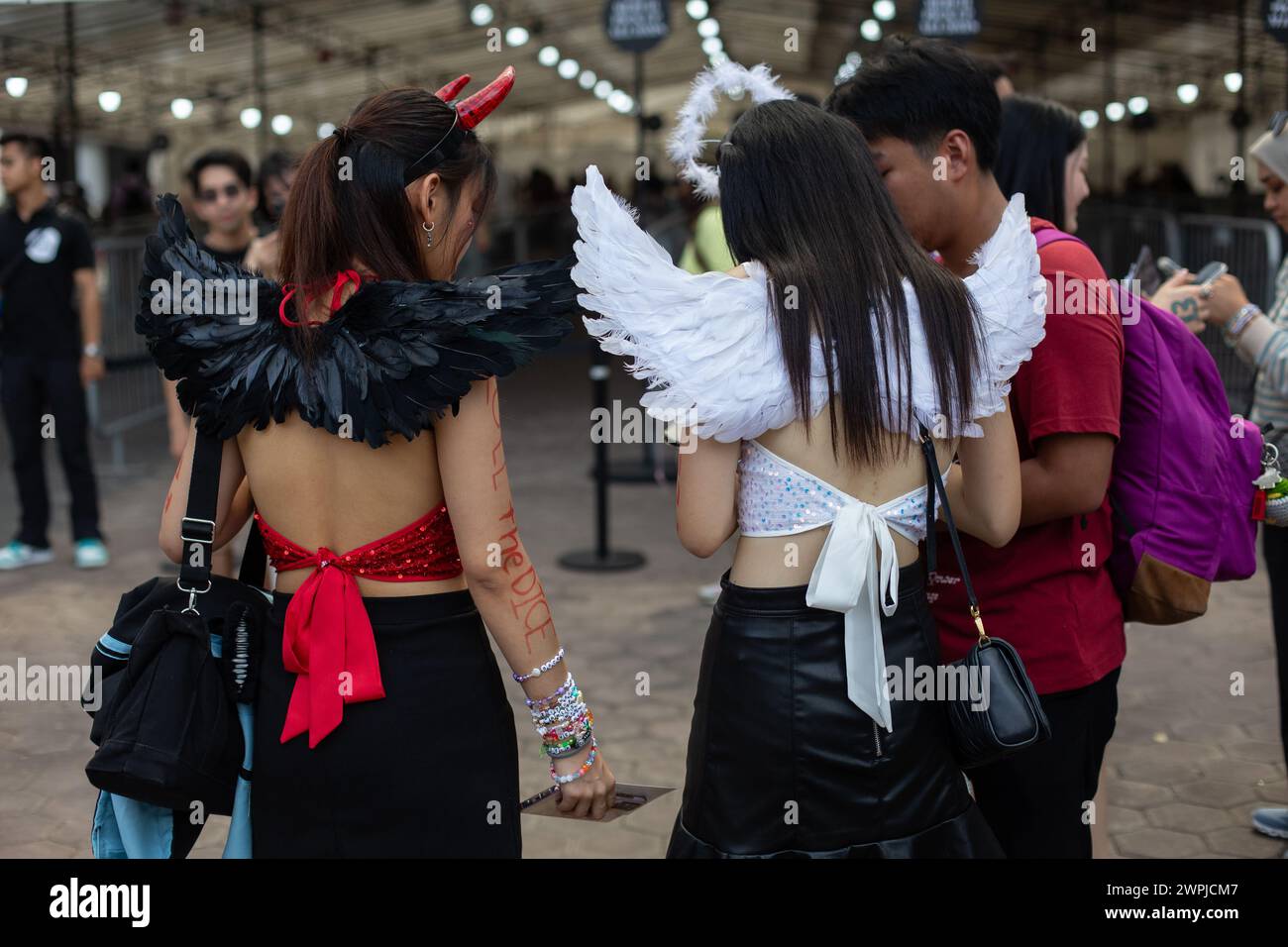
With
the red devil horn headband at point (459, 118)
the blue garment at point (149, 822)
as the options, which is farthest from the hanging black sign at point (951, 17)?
the blue garment at point (149, 822)

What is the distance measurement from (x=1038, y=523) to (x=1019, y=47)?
21924mm

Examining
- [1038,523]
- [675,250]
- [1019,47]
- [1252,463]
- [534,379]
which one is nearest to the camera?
[1038,523]

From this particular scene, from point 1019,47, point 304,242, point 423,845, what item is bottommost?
point 423,845

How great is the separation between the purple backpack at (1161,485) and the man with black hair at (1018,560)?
5 cm

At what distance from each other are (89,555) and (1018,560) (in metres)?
5.61

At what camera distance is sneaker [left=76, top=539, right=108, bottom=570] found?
21.9 ft

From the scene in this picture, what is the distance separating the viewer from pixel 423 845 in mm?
2021

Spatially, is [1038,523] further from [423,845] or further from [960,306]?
[423,845]

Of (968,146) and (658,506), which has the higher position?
(968,146)

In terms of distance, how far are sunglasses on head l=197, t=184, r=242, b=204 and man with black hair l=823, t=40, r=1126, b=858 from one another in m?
3.45

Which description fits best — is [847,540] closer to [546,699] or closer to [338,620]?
[546,699]

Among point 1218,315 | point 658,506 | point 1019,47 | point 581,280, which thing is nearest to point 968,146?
point 581,280
